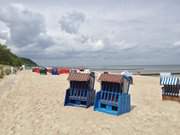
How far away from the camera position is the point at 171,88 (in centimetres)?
1255

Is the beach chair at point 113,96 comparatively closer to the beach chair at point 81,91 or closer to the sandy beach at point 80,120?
the sandy beach at point 80,120

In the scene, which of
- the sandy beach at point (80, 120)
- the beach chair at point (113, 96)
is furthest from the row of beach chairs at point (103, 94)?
the sandy beach at point (80, 120)

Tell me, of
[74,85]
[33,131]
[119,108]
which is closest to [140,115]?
[119,108]

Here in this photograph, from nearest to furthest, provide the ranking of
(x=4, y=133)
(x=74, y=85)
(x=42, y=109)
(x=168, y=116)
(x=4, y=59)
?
(x=4, y=133) → (x=168, y=116) → (x=42, y=109) → (x=74, y=85) → (x=4, y=59)

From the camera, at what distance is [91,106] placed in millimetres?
10578

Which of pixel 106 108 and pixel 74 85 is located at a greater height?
pixel 74 85

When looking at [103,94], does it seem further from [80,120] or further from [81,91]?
[80,120]

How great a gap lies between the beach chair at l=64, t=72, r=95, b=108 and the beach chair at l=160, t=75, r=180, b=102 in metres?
3.68

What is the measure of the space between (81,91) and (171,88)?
450 cm

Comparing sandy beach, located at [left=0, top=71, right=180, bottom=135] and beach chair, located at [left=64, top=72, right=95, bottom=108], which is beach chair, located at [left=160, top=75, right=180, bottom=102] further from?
beach chair, located at [left=64, top=72, right=95, bottom=108]

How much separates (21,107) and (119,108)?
372cm

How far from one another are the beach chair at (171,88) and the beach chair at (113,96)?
3.26m

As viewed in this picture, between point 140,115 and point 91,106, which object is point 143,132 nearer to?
point 140,115

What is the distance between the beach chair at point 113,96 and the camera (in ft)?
30.6
